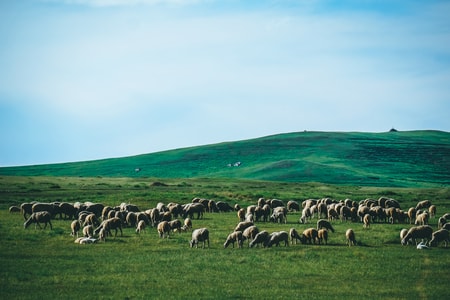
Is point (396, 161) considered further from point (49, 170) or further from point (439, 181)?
point (49, 170)

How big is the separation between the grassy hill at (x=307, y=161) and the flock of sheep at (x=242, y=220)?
61.6 m

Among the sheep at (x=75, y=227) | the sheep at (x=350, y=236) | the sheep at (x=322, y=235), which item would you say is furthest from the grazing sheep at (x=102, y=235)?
the sheep at (x=350, y=236)

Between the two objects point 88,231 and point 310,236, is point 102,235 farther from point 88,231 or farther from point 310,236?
point 310,236

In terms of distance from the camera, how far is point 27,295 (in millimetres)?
19094

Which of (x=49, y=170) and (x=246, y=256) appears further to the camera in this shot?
(x=49, y=170)

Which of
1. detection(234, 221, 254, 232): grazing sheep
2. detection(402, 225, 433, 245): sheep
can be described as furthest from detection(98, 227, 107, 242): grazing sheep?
detection(402, 225, 433, 245): sheep

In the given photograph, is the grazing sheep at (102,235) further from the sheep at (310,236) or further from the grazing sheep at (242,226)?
the sheep at (310,236)

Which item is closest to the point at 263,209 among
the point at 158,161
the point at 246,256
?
the point at 246,256

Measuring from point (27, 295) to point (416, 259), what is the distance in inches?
657

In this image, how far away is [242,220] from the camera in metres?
42.7

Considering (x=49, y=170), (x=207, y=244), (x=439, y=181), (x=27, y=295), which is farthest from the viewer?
(x=49, y=170)

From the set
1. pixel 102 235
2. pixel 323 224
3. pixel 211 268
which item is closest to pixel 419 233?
pixel 323 224

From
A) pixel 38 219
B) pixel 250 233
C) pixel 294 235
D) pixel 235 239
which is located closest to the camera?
pixel 235 239

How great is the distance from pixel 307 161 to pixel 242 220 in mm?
81445
